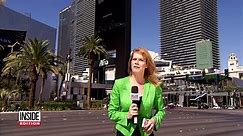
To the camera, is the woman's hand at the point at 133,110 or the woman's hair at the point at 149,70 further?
the woman's hair at the point at 149,70

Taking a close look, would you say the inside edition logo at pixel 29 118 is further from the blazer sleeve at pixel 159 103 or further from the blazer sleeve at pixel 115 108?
the blazer sleeve at pixel 159 103

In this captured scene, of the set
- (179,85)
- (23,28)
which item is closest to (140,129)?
(23,28)

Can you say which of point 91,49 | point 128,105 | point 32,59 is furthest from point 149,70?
point 91,49

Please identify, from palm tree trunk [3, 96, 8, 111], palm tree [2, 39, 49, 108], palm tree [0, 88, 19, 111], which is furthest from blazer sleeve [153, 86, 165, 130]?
A: palm tree [2, 39, 49, 108]

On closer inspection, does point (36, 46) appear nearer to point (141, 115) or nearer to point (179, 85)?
point (141, 115)

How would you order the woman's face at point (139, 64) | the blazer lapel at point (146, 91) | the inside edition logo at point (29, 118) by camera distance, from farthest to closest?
the inside edition logo at point (29, 118) < the woman's face at point (139, 64) < the blazer lapel at point (146, 91)

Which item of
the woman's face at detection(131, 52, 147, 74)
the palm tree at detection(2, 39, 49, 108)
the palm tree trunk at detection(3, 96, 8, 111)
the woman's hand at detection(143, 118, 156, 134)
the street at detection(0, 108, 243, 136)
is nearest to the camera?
the woman's hand at detection(143, 118, 156, 134)

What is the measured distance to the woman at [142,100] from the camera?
350cm

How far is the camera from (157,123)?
3.55 metres

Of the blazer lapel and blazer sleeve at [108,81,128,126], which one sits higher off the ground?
the blazer lapel

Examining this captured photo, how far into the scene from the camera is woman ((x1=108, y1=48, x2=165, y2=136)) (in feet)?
11.5

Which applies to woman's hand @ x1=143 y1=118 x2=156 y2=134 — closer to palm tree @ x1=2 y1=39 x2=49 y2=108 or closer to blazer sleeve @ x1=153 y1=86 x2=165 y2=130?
blazer sleeve @ x1=153 y1=86 x2=165 y2=130

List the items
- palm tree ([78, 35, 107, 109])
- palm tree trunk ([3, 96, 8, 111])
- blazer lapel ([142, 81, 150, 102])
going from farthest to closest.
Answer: palm tree ([78, 35, 107, 109]), palm tree trunk ([3, 96, 8, 111]), blazer lapel ([142, 81, 150, 102])

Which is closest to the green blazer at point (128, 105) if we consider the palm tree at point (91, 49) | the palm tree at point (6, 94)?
the palm tree at point (6, 94)
